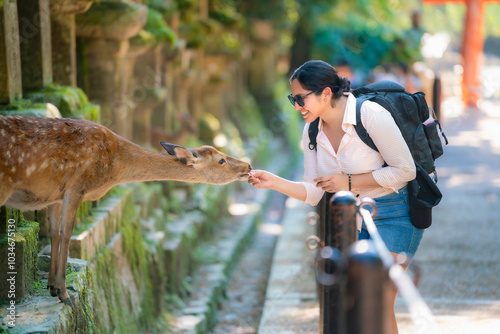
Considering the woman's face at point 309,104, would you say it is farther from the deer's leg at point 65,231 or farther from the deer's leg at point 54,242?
the deer's leg at point 54,242

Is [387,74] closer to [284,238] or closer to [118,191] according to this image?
[284,238]

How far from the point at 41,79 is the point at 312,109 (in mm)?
2760

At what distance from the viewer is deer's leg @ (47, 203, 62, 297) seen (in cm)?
426

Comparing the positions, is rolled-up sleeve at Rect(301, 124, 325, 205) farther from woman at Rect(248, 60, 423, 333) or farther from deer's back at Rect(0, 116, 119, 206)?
deer's back at Rect(0, 116, 119, 206)

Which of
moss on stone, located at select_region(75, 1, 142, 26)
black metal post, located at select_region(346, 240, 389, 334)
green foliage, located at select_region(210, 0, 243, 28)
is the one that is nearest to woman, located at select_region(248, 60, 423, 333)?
black metal post, located at select_region(346, 240, 389, 334)

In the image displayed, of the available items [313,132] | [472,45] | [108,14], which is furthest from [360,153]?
[472,45]

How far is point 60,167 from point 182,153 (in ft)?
2.83

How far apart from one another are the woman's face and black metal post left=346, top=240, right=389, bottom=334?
1.50 m

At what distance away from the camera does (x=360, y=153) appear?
406 cm

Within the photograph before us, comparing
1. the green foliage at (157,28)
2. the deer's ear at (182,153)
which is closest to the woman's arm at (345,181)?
the deer's ear at (182,153)

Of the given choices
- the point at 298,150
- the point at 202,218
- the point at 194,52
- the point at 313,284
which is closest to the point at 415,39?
the point at 298,150

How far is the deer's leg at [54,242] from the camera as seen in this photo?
4258mm

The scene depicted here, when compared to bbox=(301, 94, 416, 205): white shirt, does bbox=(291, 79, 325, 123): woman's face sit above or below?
above

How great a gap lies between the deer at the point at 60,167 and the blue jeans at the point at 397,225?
1.44 meters
